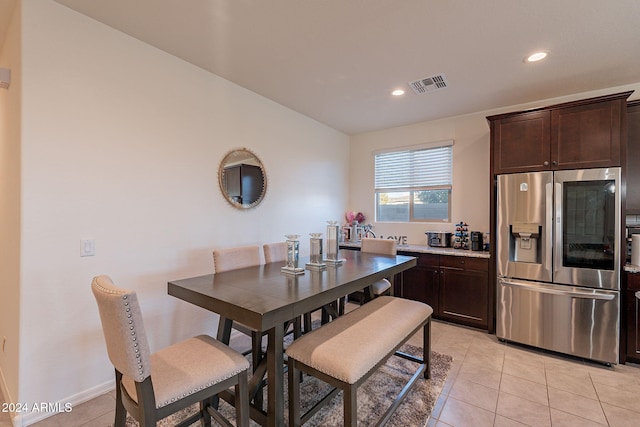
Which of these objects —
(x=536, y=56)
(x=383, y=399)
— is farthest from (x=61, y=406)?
(x=536, y=56)

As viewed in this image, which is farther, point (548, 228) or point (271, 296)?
point (548, 228)

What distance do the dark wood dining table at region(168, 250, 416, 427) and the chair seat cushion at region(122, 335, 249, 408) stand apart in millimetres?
187

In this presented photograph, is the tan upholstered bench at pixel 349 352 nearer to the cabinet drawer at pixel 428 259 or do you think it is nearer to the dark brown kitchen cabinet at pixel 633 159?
the cabinet drawer at pixel 428 259

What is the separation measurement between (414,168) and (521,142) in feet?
5.04

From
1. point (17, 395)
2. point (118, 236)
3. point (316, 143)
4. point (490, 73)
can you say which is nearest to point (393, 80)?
point (490, 73)

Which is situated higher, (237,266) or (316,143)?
(316,143)

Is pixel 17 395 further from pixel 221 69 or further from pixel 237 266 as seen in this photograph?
pixel 221 69

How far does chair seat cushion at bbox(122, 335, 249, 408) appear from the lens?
130 cm

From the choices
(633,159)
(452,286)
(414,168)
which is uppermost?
(414,168)

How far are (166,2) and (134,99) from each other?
79 centimetres

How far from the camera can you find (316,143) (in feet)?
14.1

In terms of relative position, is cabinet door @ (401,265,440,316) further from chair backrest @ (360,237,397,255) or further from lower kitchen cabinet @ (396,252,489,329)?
chair backrest @ (360,237,397,255)

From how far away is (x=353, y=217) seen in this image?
192 inches

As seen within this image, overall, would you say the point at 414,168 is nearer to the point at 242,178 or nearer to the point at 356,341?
the point at 242,178
